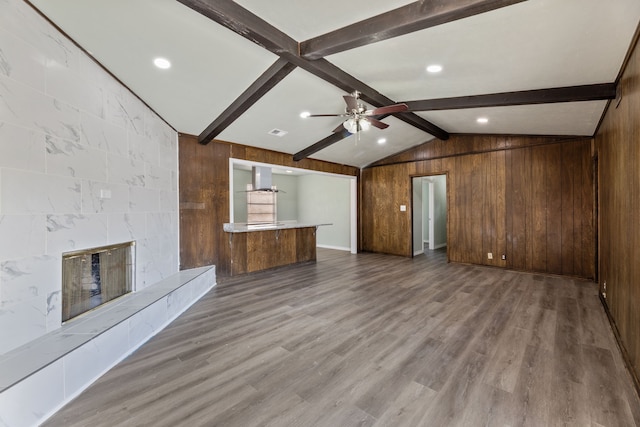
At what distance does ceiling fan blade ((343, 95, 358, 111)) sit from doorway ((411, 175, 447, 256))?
4.22 m

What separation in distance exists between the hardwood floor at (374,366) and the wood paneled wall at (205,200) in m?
1.18

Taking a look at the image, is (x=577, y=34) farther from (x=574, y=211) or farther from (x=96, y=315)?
(x=96, y=315)

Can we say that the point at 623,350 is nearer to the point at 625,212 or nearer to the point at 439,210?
the point at 625,212

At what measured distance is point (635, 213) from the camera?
84.3 inches

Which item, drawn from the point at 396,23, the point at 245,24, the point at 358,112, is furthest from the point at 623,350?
the point at 245,24

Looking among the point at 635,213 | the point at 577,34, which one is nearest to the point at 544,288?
the point at 635,213

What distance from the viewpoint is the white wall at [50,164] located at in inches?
75.4

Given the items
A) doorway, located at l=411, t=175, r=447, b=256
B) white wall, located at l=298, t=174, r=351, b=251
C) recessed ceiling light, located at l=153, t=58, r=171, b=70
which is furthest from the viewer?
white wall, located at l=298, t=174, r=351, b=251

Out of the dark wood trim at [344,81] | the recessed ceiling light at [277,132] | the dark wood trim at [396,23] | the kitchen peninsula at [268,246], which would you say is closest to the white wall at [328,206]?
the kitchen peninsula at [268,246]

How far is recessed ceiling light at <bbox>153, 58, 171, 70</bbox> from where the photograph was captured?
109 inches

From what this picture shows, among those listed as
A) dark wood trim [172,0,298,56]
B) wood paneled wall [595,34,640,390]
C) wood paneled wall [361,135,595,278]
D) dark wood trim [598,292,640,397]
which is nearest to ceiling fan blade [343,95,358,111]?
dark wood trim [172,0,298,56]

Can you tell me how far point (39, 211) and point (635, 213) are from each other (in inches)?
184

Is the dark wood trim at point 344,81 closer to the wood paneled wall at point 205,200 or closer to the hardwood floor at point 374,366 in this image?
the wood paneled wall at point 205,200

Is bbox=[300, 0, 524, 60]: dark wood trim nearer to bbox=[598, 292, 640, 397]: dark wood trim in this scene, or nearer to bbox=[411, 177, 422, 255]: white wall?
bbox=[598, 292, 640, 397]: dark wood trim
